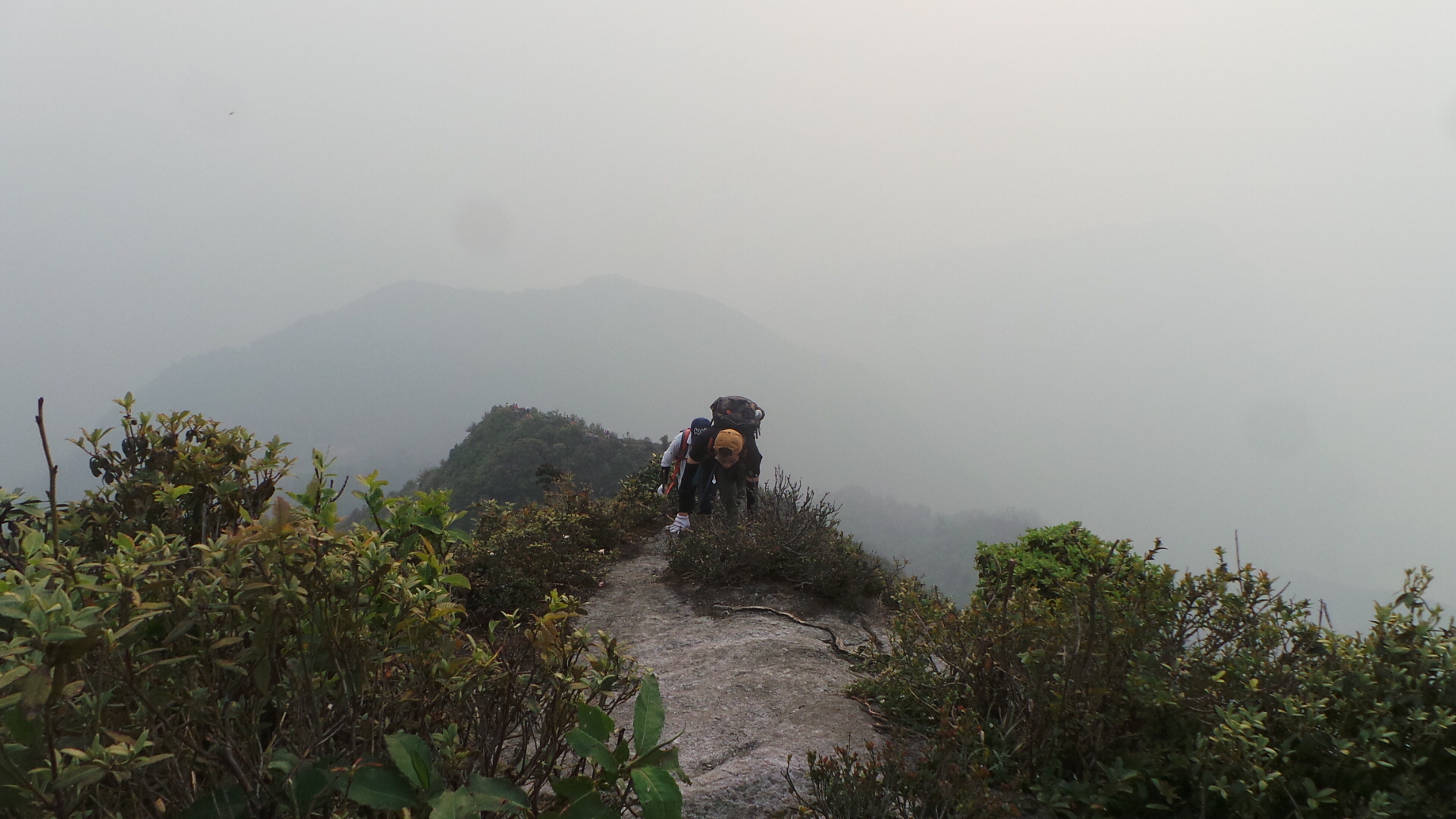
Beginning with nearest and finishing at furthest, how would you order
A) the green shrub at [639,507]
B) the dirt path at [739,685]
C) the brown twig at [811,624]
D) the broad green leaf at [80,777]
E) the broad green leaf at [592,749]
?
the broad green leaf at [80,777], the broad green leaf at [592,749], the dirt path at [739,685], the brown twig at [811,624], the green shrub at [639,507]

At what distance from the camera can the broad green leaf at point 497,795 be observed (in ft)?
5.02

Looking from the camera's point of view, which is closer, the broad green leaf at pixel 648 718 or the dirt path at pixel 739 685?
the broad green leaf at pixel 648 718

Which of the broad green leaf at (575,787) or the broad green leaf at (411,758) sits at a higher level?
the broad green leaf at (411,758)

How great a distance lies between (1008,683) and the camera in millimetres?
2697

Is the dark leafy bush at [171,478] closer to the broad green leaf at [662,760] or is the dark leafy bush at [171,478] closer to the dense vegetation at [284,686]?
the dense vegetation at [284,686]

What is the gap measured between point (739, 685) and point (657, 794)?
7.55 ft

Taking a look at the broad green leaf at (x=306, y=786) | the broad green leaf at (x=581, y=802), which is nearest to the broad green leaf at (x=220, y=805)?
the broad green leaf at (x=306, y=786)

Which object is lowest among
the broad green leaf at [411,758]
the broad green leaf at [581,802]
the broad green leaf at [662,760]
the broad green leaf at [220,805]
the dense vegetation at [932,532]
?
the dense vegetation at [932,532]

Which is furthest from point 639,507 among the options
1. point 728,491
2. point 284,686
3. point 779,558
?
point 284,686

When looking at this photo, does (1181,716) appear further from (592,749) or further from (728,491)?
(728,491)

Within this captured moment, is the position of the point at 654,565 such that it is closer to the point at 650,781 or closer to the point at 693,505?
the point at 693,505

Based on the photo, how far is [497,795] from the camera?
1588 millimetres

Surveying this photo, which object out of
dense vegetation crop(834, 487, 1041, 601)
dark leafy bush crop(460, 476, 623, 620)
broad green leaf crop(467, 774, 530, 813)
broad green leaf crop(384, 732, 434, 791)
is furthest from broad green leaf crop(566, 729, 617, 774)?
dense vegetation crop(834, 487, 1041, 601)

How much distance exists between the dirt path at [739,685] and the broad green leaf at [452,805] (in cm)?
58
